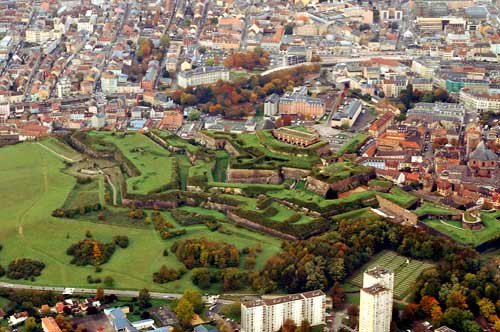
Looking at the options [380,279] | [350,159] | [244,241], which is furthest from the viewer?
[350,159]

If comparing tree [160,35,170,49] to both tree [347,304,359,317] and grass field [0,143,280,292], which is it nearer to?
grass field [0,143,280,292]

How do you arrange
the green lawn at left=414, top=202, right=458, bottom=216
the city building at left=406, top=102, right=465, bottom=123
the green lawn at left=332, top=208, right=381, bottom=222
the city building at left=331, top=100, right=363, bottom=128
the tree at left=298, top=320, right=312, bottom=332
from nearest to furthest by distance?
the tree at left=298, top=320, right=312, bottom=332, the green lawn at left=332, top=208, right=381, bottom=222, the green lawn at left=414, top=202, right=458, bottom=216, the city building at left=406, top=102, right=465, bottom=123, the city building at left=331, top=100, right=363, bottom=128

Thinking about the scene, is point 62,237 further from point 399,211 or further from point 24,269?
point 399,211

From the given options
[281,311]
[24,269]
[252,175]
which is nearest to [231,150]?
[252,175]

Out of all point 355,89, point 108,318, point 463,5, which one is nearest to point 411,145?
point 355,89

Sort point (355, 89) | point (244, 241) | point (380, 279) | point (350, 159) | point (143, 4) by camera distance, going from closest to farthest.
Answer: point (380, 279), point (244, 241), point (350, 159), point (355, 89), point (143, 4)

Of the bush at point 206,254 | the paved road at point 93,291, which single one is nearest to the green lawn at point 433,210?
the bush at point 206,254

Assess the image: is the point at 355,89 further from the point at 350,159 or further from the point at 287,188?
the point at 287,188

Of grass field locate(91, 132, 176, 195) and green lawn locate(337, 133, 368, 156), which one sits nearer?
grass field locate(91, 132, 176, 195)

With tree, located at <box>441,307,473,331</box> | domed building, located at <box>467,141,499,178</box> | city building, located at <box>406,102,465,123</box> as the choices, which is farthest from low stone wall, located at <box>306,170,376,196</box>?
tree, located at <box>441,307,473,331</box>
